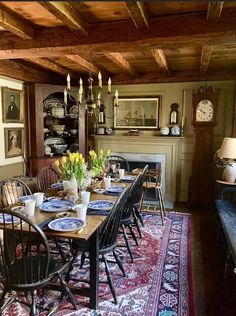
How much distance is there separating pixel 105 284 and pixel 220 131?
3711 mm

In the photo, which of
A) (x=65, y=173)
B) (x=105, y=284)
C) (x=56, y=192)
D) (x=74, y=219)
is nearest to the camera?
(x=74, y=219)

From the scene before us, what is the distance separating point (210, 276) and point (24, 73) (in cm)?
411

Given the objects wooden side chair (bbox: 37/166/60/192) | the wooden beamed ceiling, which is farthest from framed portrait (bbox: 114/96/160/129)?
wooden side chair (bbox: 37/166/60/192)

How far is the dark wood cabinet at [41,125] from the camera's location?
485cm

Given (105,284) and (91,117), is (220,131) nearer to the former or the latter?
(91,117)

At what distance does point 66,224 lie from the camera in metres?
2.12

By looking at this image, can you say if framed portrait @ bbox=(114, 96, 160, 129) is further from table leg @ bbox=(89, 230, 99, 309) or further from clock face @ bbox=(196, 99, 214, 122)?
table leg @ bbox=(89, 230, 99, 309)

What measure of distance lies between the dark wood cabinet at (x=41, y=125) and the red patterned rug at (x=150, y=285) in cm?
247

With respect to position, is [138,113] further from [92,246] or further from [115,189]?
[92,246]

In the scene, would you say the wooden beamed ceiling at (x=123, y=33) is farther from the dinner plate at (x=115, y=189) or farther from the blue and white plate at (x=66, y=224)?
the blue and white plate at (x=66, y=224)

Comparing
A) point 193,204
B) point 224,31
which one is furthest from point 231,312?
point 193,204

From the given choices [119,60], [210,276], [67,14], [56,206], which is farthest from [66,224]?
[119,60]

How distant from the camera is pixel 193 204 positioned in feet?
16.8

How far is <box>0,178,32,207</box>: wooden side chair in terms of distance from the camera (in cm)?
285
